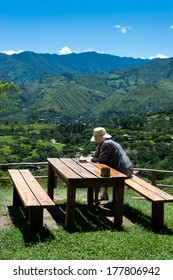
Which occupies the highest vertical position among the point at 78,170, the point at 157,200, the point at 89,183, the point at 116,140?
the point at 78,170

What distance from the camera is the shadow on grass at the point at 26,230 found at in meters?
5.67

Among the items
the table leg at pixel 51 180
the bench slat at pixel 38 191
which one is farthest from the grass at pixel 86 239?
the table leg at pixel 51 180

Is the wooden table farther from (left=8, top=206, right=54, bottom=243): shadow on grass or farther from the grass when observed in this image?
(left=8, top=206, right=54, bottom=243): shadow on grass

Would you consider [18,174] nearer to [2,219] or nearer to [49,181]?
[49,181]

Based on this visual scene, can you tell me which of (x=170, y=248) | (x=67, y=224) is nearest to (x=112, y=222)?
(x=67, y=224)

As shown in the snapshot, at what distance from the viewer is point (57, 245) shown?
536 cm

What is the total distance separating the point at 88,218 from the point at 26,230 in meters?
1.42

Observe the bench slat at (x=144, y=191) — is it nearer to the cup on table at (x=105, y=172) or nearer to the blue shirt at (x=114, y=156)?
the blue shirt at (x=114, y=156)

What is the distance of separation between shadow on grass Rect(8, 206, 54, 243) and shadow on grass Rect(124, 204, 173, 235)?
1.87 metres

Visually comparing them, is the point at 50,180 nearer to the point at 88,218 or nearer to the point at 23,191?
the point at 88,218

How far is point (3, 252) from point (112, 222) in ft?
7.99

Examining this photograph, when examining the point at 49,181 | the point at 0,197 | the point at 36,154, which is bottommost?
the point at 36,154

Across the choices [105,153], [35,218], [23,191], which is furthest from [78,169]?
[35,218]

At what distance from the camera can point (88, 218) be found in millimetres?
7027
